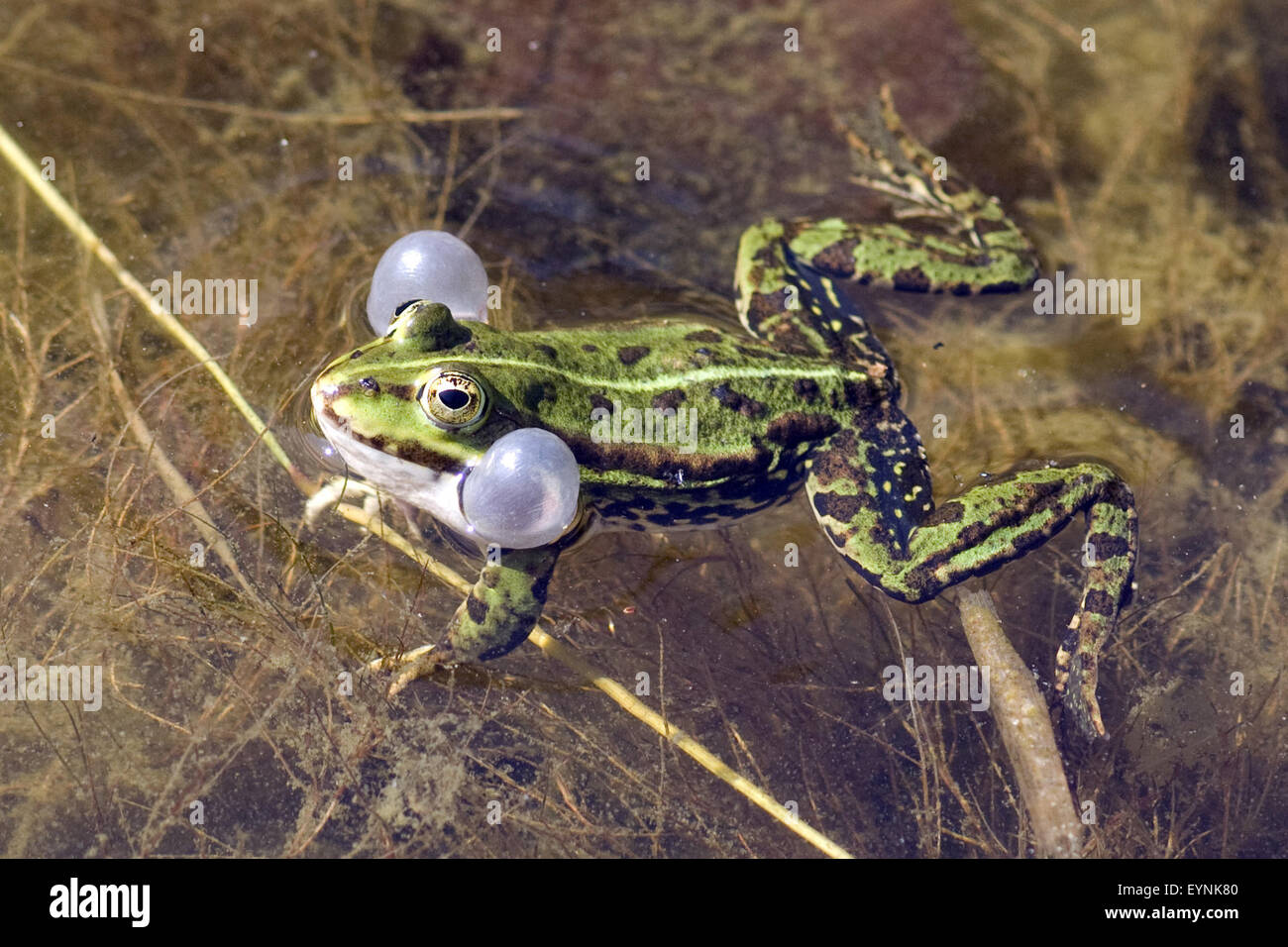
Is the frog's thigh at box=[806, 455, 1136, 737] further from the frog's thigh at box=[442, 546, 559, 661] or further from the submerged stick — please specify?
the frog's thigh at box=[442, 546, 559, 661]

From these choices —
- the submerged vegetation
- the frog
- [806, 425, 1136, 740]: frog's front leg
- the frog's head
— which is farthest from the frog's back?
the submerged vegetation

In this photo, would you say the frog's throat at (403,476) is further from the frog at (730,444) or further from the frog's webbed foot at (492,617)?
the frog's webbed foot at (492,617)

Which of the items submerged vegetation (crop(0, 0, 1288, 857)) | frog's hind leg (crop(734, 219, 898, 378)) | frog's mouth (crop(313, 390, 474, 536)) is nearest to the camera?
frog's mouth (crop(313, 390, 474, 536))

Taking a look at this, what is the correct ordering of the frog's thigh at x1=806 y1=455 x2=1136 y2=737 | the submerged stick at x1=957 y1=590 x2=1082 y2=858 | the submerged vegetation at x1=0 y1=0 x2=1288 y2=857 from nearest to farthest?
the submerged vegetation at x1=0 y1=0 x2=1288 y2=857 < the submerged stick at x1=957 y1=590 x2=1082 y2=858 < the frog's thigh at x1=806 y1=455 x2=1136 y2=737

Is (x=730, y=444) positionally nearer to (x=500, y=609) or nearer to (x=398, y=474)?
(x=500, y=609)

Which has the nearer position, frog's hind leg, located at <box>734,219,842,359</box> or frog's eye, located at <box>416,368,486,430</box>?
frog's eye, located at <box>416,368,486,430</box>

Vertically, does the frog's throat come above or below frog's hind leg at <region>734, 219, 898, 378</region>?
below

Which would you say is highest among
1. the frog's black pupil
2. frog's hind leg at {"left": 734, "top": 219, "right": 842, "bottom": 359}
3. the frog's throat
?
frog's hind leg at {"left": 734, "top": 219, "right": 842, "bottom": 359}

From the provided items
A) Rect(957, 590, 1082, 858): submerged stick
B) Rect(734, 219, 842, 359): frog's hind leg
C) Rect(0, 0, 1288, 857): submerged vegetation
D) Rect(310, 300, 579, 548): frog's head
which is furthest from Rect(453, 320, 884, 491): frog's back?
Rect(957, 590, 1082, 858): submerged stick

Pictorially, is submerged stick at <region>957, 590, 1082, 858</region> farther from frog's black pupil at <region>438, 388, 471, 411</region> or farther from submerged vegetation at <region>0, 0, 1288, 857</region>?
frog's black pupil at <region>438, 388, 471, 411</region>

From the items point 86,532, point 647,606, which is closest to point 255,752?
point 86,532
